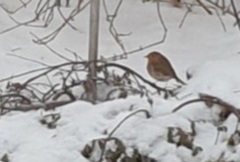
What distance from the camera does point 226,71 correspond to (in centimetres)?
409

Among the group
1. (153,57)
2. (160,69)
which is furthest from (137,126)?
(153,57)

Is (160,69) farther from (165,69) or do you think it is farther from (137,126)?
(137,126)

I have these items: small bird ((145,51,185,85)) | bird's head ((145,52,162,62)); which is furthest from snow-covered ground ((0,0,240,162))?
bird's head ((145,52,162,62))

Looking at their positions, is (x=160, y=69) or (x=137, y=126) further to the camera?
(x=160, y=69)

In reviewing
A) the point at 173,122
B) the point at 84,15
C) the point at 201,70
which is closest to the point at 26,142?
the point at 173,122

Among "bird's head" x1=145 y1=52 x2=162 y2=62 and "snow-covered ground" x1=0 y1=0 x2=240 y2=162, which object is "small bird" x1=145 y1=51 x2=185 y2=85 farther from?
"snow-covered ground" x1=0 y1=0 x2=240 y2=162

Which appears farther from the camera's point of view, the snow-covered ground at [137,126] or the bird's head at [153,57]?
the bird's head at [153,57]

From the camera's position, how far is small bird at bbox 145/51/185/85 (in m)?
4.96

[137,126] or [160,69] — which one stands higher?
[137,126]

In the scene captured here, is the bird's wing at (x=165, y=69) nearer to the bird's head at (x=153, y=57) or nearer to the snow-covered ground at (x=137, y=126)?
the bird's head at (x=153, y=57)

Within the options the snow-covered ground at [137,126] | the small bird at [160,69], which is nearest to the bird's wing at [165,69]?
the small bird at [160,69]

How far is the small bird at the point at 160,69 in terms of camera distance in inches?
195

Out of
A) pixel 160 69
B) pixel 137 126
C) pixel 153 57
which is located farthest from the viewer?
pixel 153 57

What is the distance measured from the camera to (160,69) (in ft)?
16.4
